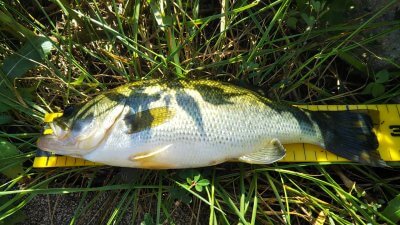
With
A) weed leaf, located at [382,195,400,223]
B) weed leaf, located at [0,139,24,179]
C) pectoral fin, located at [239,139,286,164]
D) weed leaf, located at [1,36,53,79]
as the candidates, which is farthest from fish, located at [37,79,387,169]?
weed leaf, located at [1,36,53,79]

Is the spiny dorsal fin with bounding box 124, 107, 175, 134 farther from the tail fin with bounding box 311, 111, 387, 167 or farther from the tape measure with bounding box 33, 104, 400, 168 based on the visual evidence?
the tail fin with bounding box 311, 111, 387, 167

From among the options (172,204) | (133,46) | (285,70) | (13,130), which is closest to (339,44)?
(285,70)

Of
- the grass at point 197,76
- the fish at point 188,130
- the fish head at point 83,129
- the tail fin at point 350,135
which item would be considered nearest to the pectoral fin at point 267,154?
the fish at point 188,130

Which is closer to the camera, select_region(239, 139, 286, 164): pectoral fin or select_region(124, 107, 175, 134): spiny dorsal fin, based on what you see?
select_region(124, 107, 175, 134): spiny dorsal fin

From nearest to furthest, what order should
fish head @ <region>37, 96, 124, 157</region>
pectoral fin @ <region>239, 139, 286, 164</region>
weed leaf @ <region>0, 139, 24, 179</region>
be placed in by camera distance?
fish head @ <region>37, 96, 124, 157</region> < pectoral fin @ <region>239, 139, 286, 164</region> < weed leaf @ <region>0, 139, 24, 179</region>

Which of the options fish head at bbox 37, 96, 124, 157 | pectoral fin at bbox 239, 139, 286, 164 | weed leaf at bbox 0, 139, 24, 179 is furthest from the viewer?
weed leaf at bbox 0, 139, 24, 179

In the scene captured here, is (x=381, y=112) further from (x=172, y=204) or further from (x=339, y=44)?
(x=172, y=204)

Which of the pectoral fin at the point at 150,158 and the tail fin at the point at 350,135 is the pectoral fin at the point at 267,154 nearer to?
the tail fin at the point at 350,135
